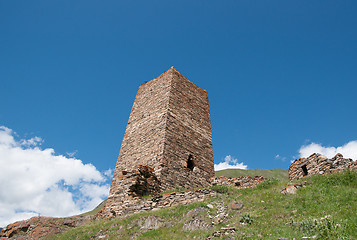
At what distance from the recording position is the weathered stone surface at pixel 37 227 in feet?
34.4

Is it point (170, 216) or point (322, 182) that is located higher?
point (322, 182)

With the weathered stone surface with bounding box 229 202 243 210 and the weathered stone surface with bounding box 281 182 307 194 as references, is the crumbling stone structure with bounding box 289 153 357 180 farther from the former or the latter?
the weathered stone surface with bounding box 229 202 243 210

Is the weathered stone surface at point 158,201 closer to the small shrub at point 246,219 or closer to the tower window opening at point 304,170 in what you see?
the small shrub at point 246,219

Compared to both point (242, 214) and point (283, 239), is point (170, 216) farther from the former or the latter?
point (283, 239)

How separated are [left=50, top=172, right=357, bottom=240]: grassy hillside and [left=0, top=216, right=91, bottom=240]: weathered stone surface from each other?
1195 millimetres

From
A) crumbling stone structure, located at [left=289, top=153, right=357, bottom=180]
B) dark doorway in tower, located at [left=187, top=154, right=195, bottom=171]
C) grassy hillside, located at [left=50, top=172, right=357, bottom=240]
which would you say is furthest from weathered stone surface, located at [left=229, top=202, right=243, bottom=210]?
dark doorway in tower, located at [left=187, top=154, right=195, bottom=171]

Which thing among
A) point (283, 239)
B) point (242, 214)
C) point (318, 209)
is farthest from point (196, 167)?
point (283, 239)

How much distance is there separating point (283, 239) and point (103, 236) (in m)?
5.66

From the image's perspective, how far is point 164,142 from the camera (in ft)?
40.8

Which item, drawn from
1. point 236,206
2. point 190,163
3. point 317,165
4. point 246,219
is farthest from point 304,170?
point 190,163

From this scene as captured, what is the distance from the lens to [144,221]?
27.8 feet

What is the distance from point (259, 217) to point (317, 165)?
4.47 m

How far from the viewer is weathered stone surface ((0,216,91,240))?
10481 mm

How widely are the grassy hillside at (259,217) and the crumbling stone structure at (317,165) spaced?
0.64 metres
